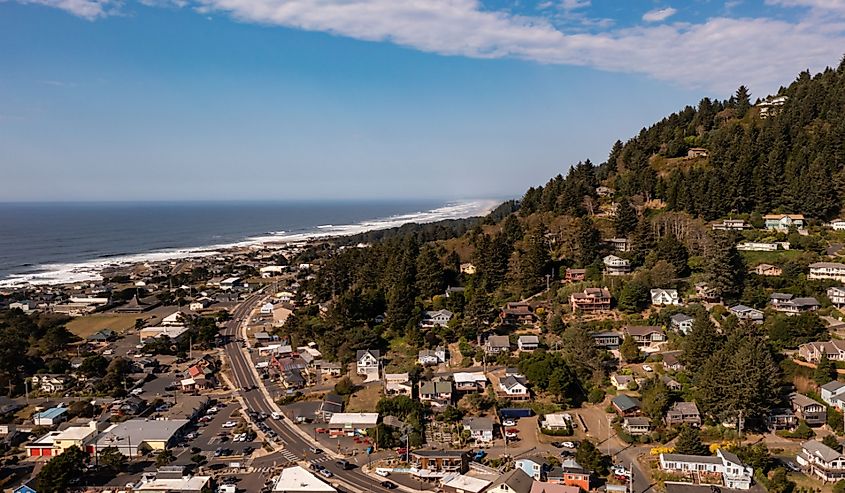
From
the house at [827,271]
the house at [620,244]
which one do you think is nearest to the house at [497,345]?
the house at [620,244]

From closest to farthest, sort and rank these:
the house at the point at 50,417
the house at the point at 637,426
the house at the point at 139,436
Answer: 1. the house at the point at 139,436
2. the house at the point at 637,426
3. the house at the point at 50,417

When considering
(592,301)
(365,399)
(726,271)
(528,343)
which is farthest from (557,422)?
(726,271)

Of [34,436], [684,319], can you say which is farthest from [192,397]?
[684,319]

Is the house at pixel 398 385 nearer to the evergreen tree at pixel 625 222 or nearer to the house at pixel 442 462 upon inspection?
the house at pixel 442 462

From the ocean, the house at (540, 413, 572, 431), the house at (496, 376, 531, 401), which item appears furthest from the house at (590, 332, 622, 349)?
the ocean

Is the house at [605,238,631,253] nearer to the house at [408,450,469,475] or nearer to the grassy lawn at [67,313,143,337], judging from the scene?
the house at [408,450,469,475]

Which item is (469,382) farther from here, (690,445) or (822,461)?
(822,461)
